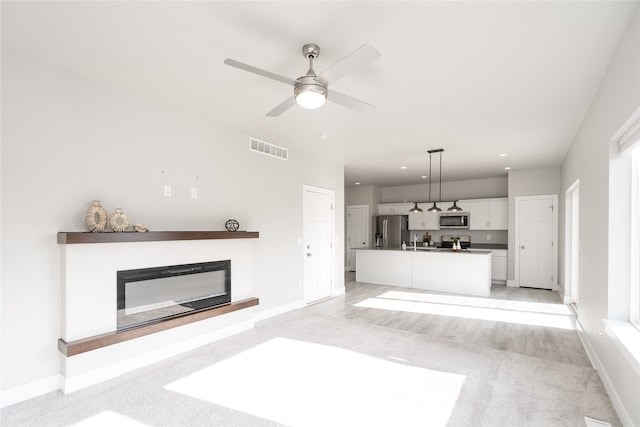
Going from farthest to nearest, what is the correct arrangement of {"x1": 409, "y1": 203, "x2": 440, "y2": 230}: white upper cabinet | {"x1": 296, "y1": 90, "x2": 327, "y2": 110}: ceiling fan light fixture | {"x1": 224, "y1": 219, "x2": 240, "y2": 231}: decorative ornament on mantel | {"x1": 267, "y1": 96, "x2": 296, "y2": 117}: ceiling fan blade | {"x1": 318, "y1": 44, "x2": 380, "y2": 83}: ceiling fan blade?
{"x1": 409, "y1": 203, "x2": 440, "y2": 230}: white upper cabinet, {"x1": 224, "y1": 219, "x2": 240, "y2": 231}: decorative ornament on mantel, {"x1": 267, "y1": 96, "x2": 296, "y2": 117}: ceiling fan blade, {"x1": 296, "y1": 90, "x2": 327, "y2": 110}: ceiling fan light fixture, {"x1": 318, "y1": 44, "x2": 380, "y2": 83}: ceiling fan blade

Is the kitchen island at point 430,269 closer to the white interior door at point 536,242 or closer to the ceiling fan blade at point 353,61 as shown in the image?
the white interior door at point 536,242

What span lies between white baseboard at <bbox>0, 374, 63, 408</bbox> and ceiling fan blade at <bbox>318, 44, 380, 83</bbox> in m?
3.18

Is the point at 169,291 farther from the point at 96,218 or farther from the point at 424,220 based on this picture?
the point at 424,220

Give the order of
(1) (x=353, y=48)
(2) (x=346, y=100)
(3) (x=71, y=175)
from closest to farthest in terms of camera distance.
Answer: (1) (x=353, y=48)
(2) (x=346, y=100)
(3) (x=71, y=175)

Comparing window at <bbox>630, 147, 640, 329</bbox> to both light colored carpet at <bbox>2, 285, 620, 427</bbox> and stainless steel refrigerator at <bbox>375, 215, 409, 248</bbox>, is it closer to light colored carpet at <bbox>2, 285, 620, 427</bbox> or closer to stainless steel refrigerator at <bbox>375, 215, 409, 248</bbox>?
light colored carpet at <bbox>2, 285, 620, 427</bbox>

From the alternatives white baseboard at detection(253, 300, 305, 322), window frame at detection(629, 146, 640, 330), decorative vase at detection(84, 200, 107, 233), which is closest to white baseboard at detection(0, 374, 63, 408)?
decorative vase at detection(84, 200, 107, 233)

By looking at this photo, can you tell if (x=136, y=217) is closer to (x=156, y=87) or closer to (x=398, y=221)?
(x=156, y=87)

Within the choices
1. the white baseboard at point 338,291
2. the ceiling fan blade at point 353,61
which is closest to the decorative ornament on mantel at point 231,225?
the ceiling fan blade at point 353,61

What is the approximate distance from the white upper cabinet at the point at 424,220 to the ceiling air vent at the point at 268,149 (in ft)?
17.0

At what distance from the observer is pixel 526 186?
7.21m

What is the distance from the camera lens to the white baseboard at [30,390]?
7.82ft

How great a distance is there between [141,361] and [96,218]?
1404 mm

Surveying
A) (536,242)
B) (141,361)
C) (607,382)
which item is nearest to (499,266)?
→ (536,242)

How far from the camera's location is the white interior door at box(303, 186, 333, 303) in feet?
18.3
